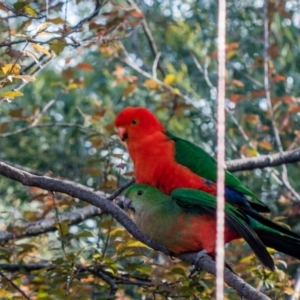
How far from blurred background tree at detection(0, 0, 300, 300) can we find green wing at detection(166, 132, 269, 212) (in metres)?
0.27

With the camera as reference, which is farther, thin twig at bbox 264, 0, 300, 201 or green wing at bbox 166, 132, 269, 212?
thin twig at bbox 264, 0, 300, 201

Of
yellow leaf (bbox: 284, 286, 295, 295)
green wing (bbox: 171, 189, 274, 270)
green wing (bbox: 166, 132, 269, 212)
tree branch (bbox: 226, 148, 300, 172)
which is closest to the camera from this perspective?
green wing (bbox: 171, 189, 274, 270)

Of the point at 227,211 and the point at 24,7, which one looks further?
the point at 24,7

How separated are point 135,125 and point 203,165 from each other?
478 millimetres

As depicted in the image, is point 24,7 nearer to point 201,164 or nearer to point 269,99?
point 201,164

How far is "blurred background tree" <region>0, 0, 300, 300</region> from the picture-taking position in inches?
120

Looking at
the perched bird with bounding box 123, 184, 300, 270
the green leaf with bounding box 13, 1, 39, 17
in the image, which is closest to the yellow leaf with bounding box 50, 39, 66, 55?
the green leaf with bounding box 13, 1, 39, 17

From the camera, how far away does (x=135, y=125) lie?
11.3 ft

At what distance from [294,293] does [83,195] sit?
92 centimetres

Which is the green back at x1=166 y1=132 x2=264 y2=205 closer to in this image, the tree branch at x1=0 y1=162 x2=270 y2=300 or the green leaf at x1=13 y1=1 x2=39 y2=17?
the tree branch at x1=0 y1=162 x2=270 y2=300

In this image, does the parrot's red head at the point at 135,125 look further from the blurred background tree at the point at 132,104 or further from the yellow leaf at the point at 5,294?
the yellow leaf at the point at 5,294

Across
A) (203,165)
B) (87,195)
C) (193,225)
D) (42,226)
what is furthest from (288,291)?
(42,226)

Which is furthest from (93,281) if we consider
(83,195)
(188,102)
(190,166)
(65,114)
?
(65,114)

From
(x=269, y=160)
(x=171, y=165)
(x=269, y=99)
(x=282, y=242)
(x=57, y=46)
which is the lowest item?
(x=282, y=242)
